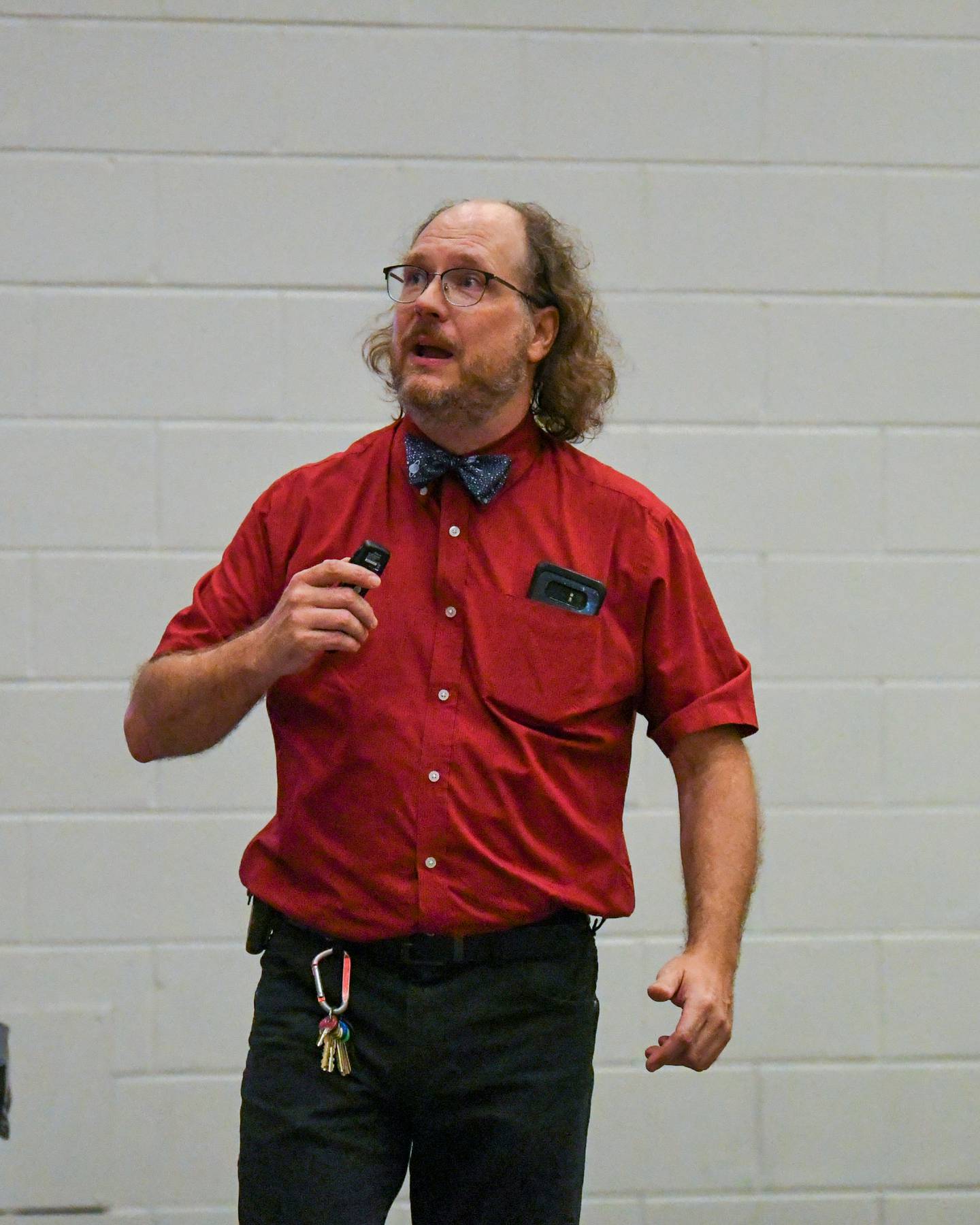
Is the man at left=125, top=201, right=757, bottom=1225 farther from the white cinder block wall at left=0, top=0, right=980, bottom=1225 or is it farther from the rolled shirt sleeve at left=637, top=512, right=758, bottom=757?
the white cinder block wall at left=0, top=0, right=980, bottom=1225

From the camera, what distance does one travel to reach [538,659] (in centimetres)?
165

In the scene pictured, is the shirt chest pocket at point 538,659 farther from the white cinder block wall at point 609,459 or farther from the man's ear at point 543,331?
the white cinder block wall at point 609,459

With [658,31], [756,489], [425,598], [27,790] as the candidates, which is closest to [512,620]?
[425,598]

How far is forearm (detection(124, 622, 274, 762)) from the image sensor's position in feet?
5.12

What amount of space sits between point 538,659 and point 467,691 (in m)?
0.09

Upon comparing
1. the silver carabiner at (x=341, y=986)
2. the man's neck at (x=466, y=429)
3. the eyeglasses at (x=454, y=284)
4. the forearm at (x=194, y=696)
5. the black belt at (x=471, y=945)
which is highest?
the eyeglasses at (x=454, y=284)

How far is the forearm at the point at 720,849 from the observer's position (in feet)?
5.26

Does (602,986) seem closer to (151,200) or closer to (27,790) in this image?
(27,790)

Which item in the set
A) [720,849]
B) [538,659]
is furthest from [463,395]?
[720,849]

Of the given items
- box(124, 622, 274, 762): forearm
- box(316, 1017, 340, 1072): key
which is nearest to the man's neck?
box(124, 622, 274, 762): forearm

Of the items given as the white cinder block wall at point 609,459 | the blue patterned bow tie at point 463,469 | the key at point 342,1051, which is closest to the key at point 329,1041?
the key at point 342,1051

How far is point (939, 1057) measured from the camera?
2607 mm

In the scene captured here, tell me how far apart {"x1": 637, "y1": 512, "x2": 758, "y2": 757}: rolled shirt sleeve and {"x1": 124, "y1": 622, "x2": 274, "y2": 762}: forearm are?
47 centimetres

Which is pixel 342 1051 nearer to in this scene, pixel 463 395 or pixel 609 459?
pixel 463 395
